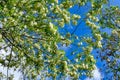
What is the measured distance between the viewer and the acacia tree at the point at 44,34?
13.7 metres

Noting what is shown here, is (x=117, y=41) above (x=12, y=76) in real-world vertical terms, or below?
above

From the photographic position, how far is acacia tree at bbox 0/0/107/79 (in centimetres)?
1373

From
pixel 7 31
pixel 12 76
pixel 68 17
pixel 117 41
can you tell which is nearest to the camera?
pixel 7 31

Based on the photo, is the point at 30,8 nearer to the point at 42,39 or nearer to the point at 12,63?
the point at 42,39

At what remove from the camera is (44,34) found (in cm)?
1462

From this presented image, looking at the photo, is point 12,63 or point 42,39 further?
point 12,63

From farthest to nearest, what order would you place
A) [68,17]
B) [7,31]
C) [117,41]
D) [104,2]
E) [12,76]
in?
[117,41], [12,76], [104,2], [68,17], [7,31]

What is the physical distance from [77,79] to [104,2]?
3720 mm

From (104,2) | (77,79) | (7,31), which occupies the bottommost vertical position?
(77,79)

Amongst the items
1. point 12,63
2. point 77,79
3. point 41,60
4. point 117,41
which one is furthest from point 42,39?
point 117,41

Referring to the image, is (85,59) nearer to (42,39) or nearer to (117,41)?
(42,39)

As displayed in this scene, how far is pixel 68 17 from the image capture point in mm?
15094

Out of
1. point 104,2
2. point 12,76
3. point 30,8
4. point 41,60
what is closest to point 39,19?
point 30,8

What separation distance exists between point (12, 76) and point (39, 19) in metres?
5.37
